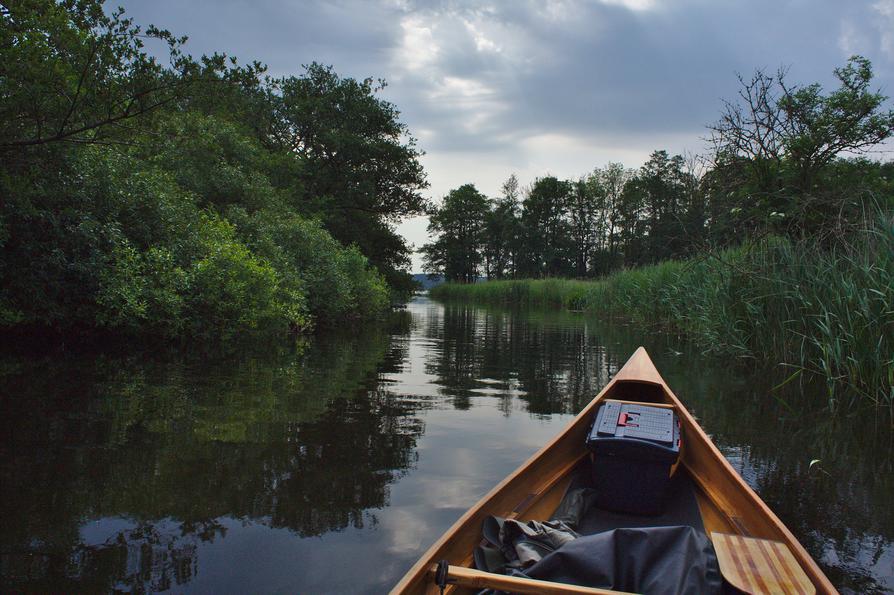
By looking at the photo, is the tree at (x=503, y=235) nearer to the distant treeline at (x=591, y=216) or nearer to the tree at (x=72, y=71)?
the distant treeline at (x=591, y=216)

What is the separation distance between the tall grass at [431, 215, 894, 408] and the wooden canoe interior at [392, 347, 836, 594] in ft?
9.47

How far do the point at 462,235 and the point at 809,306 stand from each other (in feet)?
204

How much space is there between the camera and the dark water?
2.97 metres

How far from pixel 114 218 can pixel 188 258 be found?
4.36 feet

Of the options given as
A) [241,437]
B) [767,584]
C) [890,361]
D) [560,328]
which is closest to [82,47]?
[241,437]

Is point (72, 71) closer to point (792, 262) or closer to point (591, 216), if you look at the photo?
point (792, 262)

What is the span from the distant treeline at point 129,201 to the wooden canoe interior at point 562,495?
6137mm

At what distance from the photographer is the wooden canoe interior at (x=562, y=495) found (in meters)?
2.34

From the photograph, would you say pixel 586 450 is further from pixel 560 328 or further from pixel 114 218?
pixel 560 328

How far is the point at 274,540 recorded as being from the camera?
3199mm

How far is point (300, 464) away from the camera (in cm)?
446

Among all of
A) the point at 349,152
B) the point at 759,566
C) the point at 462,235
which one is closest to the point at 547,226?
the point at 462,235

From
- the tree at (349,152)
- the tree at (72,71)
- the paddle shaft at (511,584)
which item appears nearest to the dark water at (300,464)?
the paddle shaft at (511,584)

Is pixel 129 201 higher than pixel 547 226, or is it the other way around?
pixel 547 226
